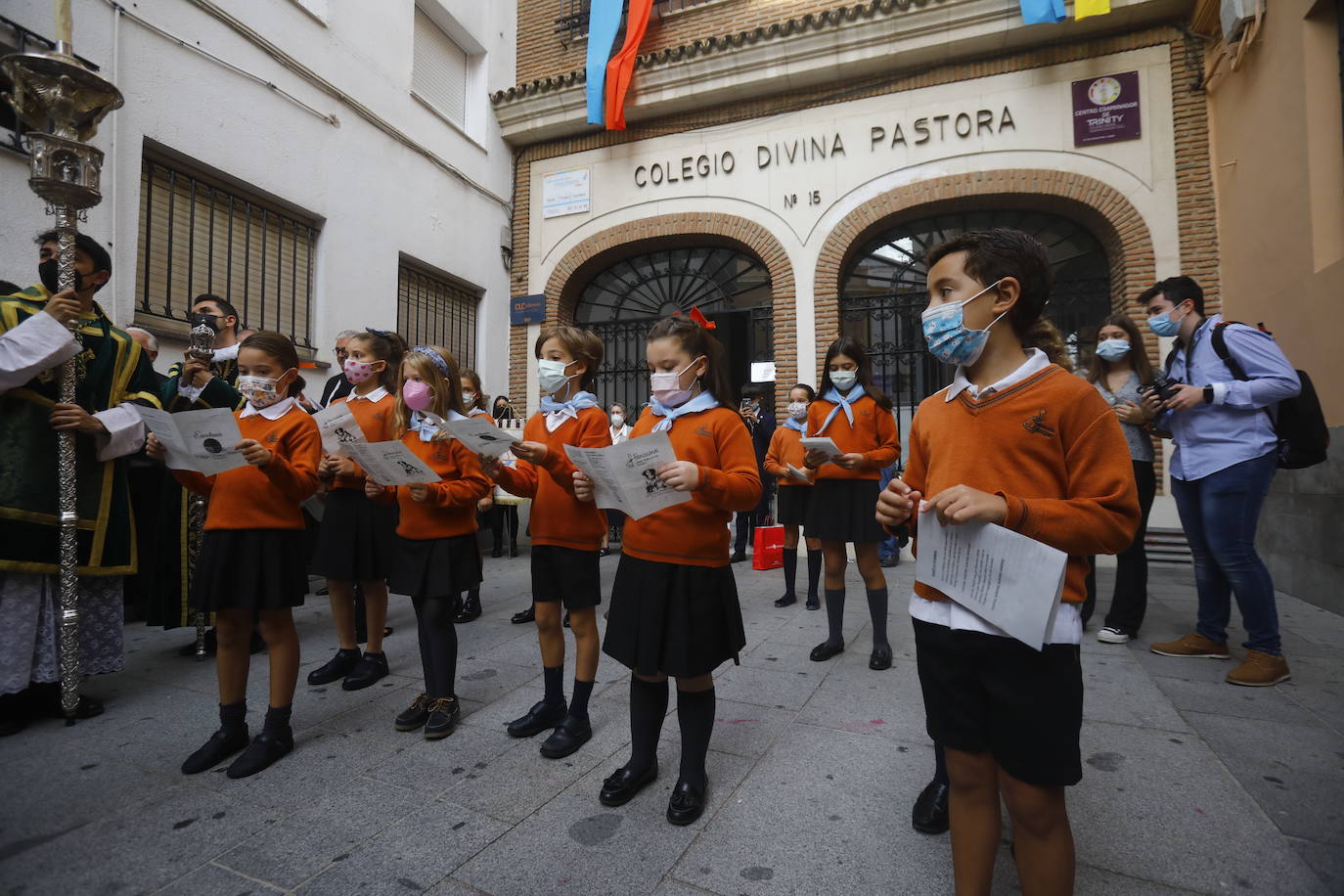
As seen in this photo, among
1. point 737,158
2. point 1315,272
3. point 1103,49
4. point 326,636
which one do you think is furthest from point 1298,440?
point 737,158

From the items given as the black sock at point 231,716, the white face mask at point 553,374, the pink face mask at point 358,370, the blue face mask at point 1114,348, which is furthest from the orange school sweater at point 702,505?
the blue face mask at point 1114,348

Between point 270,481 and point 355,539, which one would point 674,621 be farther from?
point 355,539

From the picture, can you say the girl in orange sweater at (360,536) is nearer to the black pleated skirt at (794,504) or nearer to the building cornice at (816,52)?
the black pleated skirt at (794,504)

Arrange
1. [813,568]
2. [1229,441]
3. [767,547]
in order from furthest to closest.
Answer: [767,547]
[813,568]
[1229,441]

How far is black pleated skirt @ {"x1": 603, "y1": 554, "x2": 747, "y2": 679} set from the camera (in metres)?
2.21

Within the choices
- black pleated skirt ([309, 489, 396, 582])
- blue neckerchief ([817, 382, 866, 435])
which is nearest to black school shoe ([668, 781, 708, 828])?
black pleated skirt ([309, 489, 396, 582])

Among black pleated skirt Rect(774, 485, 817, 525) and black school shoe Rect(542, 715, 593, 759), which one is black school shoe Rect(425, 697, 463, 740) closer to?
black school shoe Rect(542, 715, 593, 759)

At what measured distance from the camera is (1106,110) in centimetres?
751

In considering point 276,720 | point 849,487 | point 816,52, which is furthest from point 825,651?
point 816,52

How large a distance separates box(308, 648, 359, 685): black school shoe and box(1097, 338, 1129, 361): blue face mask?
4.96 m

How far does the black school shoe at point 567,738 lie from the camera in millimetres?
2666

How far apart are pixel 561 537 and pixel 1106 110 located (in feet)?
27.7

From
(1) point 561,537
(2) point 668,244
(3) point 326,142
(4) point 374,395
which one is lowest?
(1) point 561,537

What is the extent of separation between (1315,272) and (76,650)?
8.48 m
